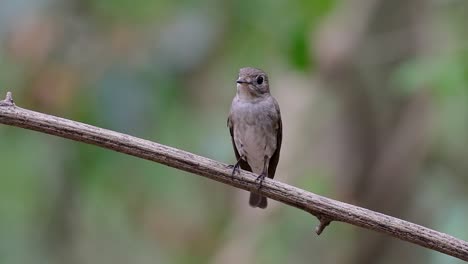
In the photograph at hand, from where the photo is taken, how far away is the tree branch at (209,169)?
3.55 meters

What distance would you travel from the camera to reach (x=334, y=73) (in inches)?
248

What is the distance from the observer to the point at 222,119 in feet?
21.0

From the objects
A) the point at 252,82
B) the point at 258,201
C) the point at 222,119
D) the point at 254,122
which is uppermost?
the point at 252,82

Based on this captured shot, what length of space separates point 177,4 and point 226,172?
2.14m

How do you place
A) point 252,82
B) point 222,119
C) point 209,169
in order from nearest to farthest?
1. point 209,169
2. point 252,82
3. point 222,119

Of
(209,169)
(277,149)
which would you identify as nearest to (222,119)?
(277,149)

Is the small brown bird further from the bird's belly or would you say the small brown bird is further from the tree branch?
the tree branch

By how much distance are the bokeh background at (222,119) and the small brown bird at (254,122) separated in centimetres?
13

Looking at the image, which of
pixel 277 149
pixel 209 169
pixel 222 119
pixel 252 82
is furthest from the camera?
pixel 222 119

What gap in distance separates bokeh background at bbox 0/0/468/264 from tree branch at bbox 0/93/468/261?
1.22 meters

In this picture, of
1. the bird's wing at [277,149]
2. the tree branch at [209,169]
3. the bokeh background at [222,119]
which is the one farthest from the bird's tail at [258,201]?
the tree branch at [209,169]

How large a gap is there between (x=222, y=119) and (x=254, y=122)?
0.86 metres

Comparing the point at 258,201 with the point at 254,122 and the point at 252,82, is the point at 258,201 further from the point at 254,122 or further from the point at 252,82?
the point at 252,82

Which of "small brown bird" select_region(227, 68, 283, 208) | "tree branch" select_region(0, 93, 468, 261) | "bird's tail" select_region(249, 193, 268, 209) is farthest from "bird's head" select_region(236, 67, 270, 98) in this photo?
"tree branch" select_region(0, 93, 468, 261)
